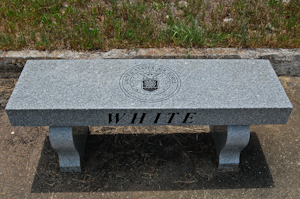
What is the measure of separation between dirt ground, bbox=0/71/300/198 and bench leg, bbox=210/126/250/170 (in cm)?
10

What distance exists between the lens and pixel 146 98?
246 cm

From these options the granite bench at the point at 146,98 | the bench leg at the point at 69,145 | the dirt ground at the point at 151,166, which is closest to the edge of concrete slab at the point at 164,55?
the dirt ground at the point at 151,166

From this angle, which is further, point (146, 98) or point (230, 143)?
point (230, 143)

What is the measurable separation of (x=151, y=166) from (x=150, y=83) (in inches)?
34.1

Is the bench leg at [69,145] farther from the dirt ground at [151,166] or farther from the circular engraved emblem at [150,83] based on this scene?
the circular engraved emblem at [150,83]

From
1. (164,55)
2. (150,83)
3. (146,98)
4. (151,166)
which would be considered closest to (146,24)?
(164,55)

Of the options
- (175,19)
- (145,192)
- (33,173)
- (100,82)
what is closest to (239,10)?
(175,19)

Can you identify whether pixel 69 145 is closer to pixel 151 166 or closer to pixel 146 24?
pixel 151 166

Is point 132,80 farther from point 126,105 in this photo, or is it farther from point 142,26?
point 142,26

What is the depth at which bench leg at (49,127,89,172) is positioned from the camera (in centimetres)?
257

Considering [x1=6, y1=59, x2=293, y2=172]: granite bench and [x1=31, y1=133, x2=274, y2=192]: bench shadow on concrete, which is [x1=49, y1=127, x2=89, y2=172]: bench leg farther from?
[x1=31, y1=133, x2=274, y2=192]: bench shadow on concrete

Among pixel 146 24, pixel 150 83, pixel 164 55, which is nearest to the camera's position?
pixel 150 83

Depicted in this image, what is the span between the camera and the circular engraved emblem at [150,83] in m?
2.50

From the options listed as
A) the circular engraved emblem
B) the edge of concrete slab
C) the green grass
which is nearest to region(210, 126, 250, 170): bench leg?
the circular engraved emblem
